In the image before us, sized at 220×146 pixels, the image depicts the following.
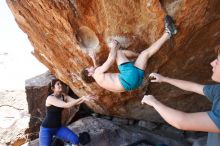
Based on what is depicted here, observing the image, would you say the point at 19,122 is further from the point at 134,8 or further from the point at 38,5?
the point at 134,8

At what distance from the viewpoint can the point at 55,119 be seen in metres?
4.73

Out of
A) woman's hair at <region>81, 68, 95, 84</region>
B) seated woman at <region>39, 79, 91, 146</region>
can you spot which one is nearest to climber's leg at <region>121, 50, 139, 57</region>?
woman's hair at <region>81, 68, 95, 84</region>

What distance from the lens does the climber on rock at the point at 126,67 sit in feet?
11.7

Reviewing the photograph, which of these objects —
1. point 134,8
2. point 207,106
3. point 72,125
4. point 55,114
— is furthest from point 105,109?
point 134,8

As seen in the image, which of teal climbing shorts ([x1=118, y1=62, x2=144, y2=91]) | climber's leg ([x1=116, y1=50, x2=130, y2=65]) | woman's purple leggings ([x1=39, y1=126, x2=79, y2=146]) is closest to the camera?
teal climbing shorts ([x1=118, y1=62, x2=144, y2=91])

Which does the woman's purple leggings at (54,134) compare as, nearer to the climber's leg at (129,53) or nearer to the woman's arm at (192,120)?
the climber's leg at (129,53)

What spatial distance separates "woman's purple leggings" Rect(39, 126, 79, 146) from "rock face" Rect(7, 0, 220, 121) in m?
0.67

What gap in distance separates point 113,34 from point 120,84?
607mm

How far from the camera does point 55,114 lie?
4691 mm

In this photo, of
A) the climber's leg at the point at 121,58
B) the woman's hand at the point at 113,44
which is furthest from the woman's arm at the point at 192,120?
the woman's hand at the point at 113,44

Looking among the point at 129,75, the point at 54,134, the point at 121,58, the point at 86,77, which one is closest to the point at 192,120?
the point at 129,75

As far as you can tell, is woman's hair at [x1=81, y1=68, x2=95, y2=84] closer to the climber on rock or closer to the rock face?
the rock face

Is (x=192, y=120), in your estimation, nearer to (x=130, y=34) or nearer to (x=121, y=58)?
(x=121, y=58)

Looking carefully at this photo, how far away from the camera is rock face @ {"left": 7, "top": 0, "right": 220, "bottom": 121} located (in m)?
3.60
